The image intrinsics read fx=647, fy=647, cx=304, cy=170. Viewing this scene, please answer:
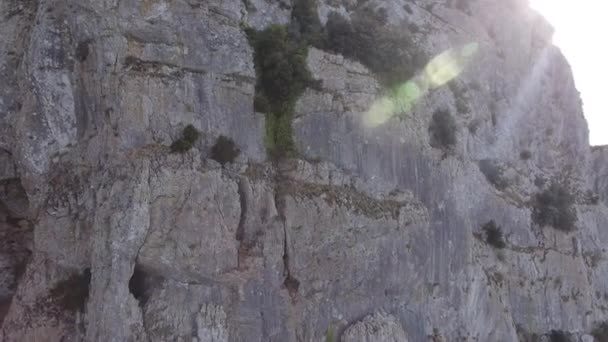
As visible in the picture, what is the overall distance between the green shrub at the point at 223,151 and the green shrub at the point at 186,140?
909mm

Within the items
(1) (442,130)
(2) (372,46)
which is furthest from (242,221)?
(1) (442,130)

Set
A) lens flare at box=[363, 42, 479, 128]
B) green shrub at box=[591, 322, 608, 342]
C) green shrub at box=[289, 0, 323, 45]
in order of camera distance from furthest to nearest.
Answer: green shrub at box=[591, 322, 608, 342], green shrub at box=[289, 0, 323, 45], lens flare at box=[363, 42, 479, 128]

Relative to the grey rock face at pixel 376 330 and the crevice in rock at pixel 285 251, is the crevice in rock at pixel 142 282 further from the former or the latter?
the grey rock face at pixel 376 330

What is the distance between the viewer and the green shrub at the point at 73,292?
74.5 feet


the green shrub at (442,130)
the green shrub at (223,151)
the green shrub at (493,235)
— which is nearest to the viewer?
the green shrub at (223,151)

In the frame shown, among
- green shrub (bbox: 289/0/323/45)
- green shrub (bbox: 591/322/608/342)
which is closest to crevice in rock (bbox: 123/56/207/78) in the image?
green shrub (bbox: 289/0/323/45)

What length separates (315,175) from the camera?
27.5 metres

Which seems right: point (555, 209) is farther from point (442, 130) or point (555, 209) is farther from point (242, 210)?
point (242, 210)

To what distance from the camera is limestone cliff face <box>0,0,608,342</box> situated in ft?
74.9

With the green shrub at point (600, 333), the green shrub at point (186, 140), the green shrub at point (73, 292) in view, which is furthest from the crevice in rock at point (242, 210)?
the green shrub at point (600, 333)

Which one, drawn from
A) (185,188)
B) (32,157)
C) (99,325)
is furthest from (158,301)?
(32,157)

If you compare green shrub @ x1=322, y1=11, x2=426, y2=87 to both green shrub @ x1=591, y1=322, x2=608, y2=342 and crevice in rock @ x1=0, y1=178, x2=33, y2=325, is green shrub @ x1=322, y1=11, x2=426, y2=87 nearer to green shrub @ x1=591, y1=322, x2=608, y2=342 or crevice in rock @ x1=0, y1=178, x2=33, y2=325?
crevice in rock @ x1=0, y1=178, x2=33, y2=325

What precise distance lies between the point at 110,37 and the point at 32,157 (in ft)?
17.8

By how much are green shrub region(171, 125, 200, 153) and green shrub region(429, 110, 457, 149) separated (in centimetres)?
1389
